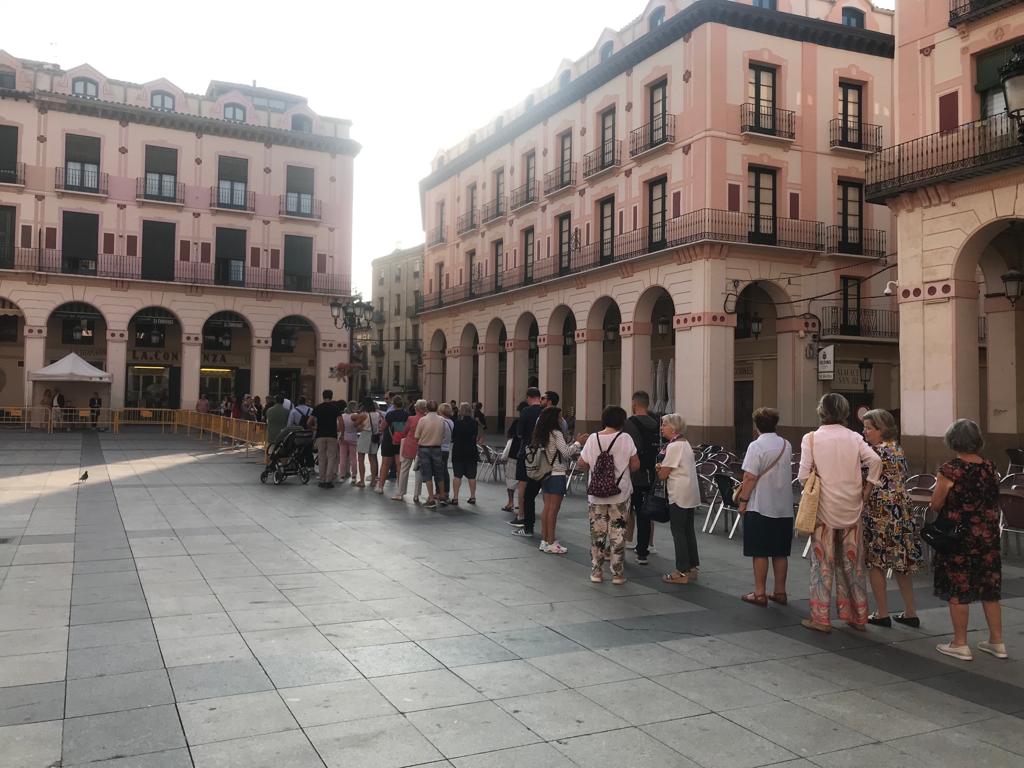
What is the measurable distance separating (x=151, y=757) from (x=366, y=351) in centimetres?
6312

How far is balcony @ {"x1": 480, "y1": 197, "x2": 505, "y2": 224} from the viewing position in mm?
36469

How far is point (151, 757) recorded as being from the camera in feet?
13.1

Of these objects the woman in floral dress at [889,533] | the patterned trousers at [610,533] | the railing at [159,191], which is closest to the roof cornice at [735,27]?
Result: the railing at [159,191]

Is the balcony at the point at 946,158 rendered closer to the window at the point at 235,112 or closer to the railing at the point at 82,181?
the window at the point at 235,112

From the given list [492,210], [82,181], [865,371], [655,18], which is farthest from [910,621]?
[82,181]

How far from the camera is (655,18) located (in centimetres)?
2794

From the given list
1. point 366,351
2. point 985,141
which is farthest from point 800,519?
point 366,351

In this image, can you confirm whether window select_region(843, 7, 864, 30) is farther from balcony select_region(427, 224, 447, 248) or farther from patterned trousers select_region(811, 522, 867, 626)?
patterned trousers select_region(811, 522, 867, 626)

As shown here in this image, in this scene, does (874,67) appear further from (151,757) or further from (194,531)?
(151,757)

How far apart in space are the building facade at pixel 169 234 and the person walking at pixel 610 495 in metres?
→ 30.8

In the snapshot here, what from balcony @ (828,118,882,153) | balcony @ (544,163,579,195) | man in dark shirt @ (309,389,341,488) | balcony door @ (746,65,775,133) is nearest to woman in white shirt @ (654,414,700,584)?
man in dark shirt @ (309,389,341,488)

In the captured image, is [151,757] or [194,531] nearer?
[151,757]

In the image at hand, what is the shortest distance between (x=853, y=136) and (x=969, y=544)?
24035 mm

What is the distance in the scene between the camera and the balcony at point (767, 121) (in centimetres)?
2491
